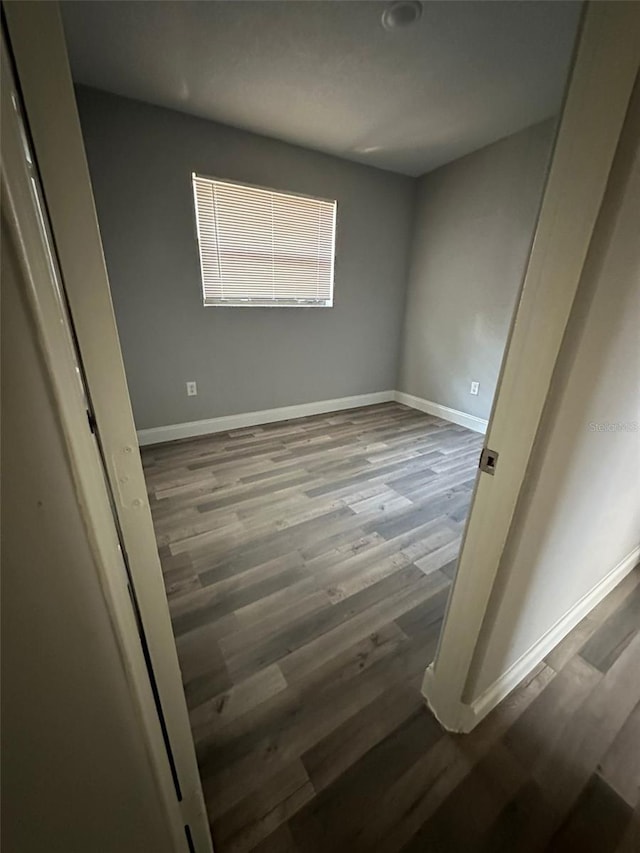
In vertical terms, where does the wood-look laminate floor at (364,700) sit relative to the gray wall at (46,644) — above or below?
below

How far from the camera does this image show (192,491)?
2.23 m

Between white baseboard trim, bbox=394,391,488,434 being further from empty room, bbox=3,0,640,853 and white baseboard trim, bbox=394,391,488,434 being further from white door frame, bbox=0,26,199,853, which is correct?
white door frame, bbox=0,26,199,853

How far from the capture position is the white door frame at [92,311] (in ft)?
0.99

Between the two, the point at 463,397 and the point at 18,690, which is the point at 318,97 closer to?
the point at 463,397

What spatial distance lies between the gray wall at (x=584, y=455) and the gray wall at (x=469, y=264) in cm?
178

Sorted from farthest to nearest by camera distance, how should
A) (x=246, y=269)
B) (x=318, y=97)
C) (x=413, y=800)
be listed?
(x=246, y=269) < (x=318, y=97) < (x=413, y=800)

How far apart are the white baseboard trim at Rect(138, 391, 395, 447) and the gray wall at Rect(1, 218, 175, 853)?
8.71 feet

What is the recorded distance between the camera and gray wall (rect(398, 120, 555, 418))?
2639mm

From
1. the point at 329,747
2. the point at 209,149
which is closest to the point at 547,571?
the point at 329,747

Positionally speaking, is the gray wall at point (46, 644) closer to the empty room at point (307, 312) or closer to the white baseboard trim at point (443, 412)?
the empty room at point (307, 312)

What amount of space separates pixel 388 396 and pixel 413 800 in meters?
Result: 3.55

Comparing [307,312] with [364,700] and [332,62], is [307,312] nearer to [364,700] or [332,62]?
[332,62]

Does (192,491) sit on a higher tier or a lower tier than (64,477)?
lower

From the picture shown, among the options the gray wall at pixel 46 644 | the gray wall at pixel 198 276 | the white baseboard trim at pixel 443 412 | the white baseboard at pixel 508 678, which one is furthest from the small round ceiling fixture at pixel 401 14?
the white baseboard trim at pixel 443 412
